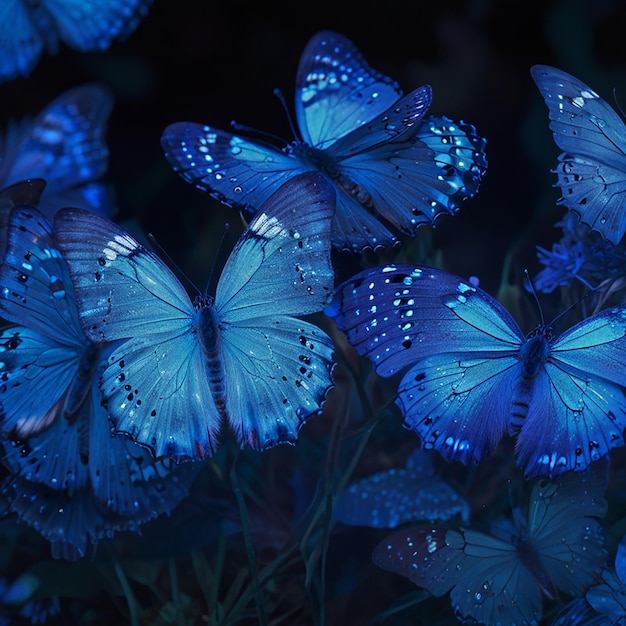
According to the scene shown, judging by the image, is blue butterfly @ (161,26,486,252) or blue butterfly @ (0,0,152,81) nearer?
blue butterfly @ (161,26,486,252)

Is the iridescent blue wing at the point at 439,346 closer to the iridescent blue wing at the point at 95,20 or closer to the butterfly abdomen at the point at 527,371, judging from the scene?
the butterfly abdomen at the point at 527,371

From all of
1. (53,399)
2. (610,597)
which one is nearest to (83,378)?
(53,399)

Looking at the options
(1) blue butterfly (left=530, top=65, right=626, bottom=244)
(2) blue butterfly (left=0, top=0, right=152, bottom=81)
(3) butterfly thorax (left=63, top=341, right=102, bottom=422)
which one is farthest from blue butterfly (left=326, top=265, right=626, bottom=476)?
(2) blue butterfly (left=0, top=0, right=152, bottom=81)

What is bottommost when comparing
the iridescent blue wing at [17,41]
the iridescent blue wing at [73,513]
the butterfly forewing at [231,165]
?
the iridescent blue wing at [73,513]

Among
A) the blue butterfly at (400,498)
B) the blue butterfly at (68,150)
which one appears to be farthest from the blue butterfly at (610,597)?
the blue butterfly at (68,150)

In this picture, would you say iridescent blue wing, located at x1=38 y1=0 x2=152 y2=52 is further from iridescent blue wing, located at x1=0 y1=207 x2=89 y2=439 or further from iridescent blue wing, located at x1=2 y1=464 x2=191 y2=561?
iridescent blue wing, located at x1=2 y1=464 x2=191 y2=561
